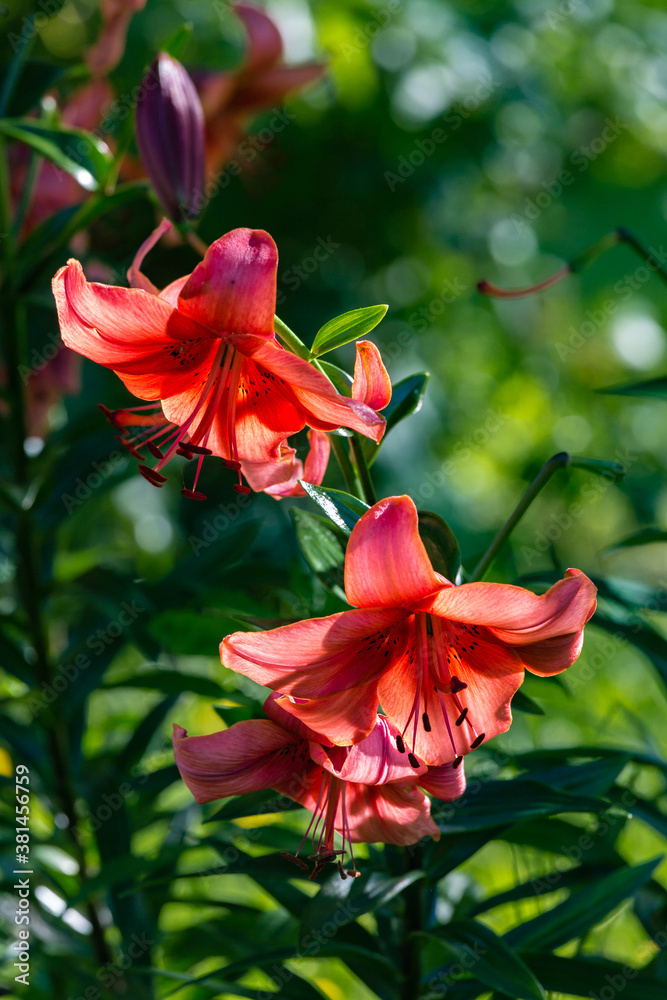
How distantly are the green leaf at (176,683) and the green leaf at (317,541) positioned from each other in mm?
183

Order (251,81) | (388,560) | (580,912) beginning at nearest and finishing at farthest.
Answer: (388,560)
(580,912)
(251,81)

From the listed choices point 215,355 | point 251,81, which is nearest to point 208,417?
point 215,355

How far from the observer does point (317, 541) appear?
0.42 metres

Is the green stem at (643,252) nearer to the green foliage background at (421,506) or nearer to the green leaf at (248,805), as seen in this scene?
the green foliage background at (421,506)

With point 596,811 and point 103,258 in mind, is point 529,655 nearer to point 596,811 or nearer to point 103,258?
point 596,811

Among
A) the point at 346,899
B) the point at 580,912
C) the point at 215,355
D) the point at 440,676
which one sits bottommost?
the point at 580,912

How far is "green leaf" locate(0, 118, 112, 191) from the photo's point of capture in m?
0.55

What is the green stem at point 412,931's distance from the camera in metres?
0.48

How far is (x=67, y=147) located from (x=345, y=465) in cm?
34

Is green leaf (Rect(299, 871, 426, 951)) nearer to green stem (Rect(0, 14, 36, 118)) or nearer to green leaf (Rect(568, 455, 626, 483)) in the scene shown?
green leaf (Rect(568, 455, 626, 483))

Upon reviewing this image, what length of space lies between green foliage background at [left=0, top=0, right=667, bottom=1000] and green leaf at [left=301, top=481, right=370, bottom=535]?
7 centimetres

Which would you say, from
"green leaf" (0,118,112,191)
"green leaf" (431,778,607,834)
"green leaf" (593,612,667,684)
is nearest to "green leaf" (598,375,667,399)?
"green leaf" (593,612,667,684)

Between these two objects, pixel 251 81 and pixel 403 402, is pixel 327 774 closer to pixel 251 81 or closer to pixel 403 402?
pixel 403 402

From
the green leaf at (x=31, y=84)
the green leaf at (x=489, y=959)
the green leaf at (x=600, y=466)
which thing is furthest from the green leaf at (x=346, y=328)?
the green leaf at (x=31, y=84)
